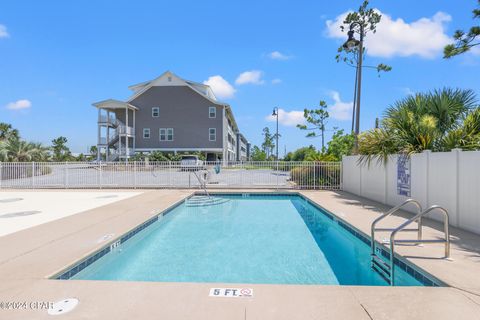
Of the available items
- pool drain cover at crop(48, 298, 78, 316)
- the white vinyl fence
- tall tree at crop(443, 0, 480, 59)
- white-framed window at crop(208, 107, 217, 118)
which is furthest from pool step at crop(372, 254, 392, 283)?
white-framed window at crop(208, 107, 217, 118)

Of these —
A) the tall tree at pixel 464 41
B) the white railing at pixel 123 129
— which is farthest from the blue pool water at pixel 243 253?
the white railing at pixel 123 129

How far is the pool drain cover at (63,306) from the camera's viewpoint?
2.72m

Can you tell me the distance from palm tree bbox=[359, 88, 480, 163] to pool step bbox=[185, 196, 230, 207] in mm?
6611

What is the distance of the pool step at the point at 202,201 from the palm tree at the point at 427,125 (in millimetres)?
6611

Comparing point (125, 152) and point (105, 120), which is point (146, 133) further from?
point (105, 120)

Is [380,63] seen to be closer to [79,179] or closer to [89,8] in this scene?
[89,8]

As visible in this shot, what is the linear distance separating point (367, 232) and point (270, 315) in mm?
3902

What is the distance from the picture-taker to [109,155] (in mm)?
32156

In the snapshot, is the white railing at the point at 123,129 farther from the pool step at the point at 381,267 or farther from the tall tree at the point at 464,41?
the pool step at the point at 381,267

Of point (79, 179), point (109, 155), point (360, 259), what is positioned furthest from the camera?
point (109, 155)

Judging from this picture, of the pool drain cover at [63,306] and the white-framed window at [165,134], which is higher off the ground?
the white-framed window at [165,134]

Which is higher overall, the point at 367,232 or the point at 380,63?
the point at 380,63

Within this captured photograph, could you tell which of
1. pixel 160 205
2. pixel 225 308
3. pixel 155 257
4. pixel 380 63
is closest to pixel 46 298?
pixel 225 308

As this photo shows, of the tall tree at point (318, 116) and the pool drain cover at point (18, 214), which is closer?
the pool drain cover at point (18, 214)
